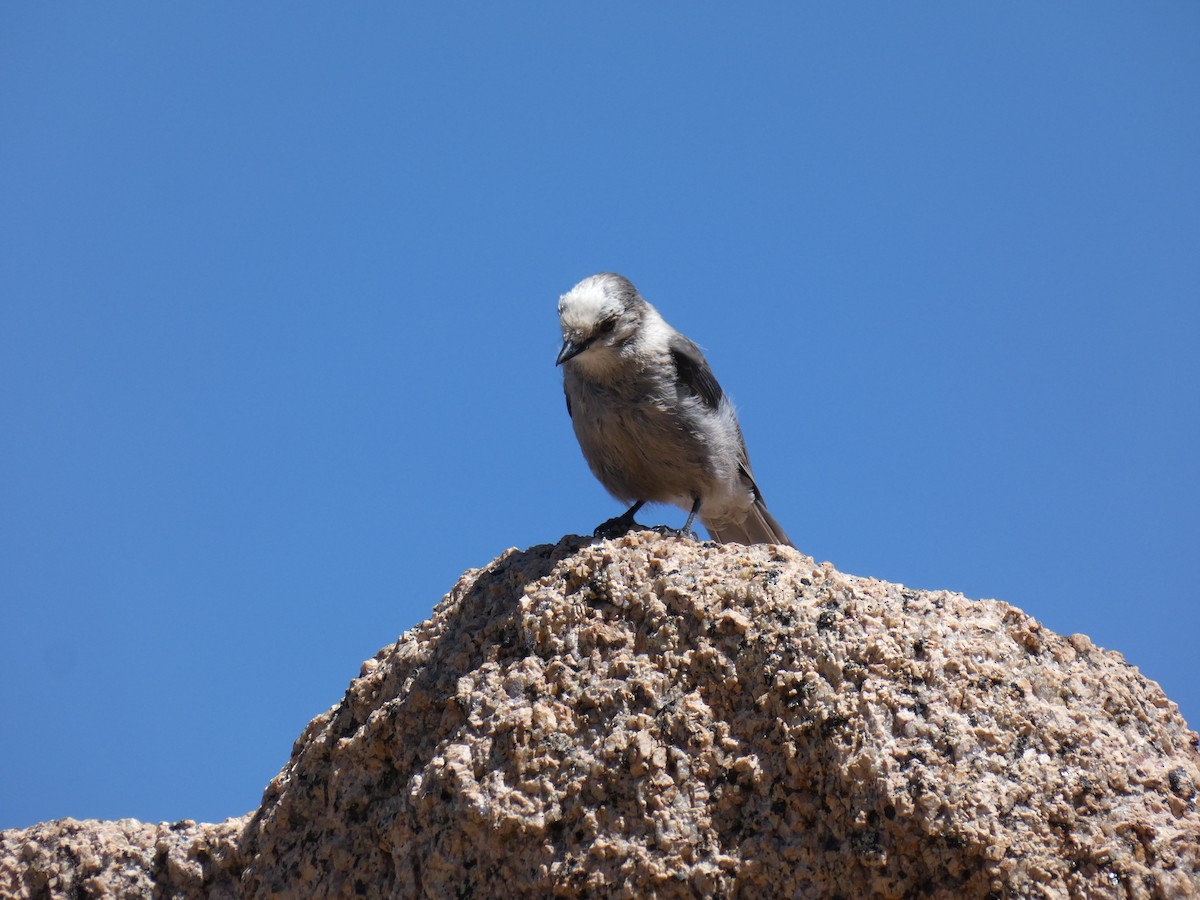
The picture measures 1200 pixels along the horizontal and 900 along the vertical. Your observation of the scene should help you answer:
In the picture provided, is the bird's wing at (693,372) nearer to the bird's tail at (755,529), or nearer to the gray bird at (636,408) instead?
the gray bird at (636,408)

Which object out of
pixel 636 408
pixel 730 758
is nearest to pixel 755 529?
pixel 636 408

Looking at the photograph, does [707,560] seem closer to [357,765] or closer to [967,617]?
[967,617]

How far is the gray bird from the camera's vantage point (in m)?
5.83

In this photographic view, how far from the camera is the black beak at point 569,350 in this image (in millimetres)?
5625

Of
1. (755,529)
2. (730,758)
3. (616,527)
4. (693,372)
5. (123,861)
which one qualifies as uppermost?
(693,372)

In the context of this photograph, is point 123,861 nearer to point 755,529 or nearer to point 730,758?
point 730,758

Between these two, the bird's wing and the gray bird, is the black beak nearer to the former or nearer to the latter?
the gray bird

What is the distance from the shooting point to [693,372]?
621cm

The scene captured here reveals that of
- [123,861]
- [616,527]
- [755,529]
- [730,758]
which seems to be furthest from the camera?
[755,529]

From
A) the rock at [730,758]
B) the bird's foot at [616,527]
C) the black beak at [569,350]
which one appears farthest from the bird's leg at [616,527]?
the rock at [730,758]

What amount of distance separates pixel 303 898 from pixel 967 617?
217cm

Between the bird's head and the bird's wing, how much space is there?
0.27 m

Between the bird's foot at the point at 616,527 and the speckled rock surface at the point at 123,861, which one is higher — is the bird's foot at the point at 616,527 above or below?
above

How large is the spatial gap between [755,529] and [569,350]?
189cm
